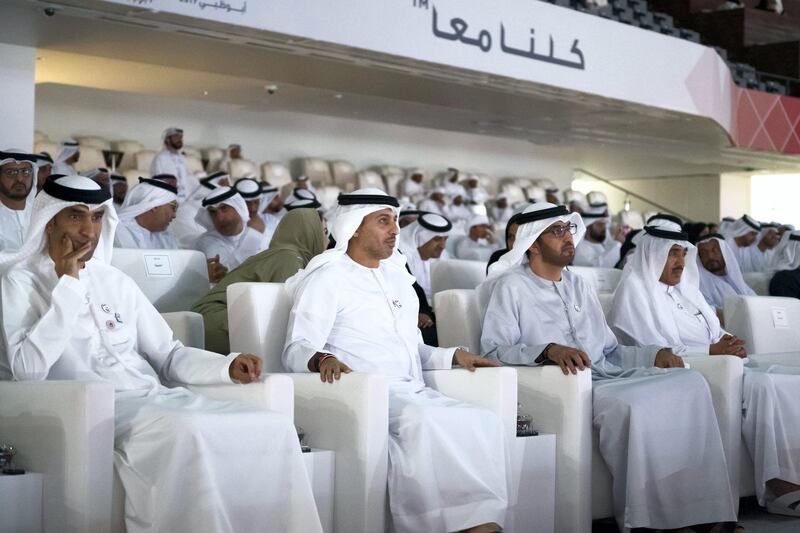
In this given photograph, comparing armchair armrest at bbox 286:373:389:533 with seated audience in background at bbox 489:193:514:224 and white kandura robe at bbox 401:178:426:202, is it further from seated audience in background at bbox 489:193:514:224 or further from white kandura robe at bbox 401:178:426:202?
seated audience in background at bbox 489:193:514:224

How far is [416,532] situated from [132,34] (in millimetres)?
6374

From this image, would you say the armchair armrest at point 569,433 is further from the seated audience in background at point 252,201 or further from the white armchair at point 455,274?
the seated audience in background at point 252,201

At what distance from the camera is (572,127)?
14.5 m

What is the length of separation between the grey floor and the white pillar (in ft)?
19.6

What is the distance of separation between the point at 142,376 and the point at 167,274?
1.21m

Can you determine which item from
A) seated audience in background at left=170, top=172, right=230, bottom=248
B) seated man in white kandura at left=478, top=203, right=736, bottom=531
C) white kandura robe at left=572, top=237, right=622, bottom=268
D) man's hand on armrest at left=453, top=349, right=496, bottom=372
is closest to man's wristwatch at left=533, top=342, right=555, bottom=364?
seated man in white kandura at left=478, top=203, right=736, bottom=531

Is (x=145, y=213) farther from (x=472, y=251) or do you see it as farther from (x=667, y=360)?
(x=472, y=251)

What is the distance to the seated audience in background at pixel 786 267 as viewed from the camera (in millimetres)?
7164

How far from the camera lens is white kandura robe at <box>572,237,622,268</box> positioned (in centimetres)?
954

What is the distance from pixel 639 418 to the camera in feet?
13.4

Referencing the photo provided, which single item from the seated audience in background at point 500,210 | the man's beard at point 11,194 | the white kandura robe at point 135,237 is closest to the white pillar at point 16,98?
the white kandura robe at point 135,237

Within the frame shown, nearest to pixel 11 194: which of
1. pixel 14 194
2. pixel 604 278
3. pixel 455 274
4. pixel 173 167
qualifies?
pixel 14 194

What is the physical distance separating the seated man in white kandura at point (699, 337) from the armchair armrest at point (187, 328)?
194cm

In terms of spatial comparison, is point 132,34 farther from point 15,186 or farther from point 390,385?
point 390,385
